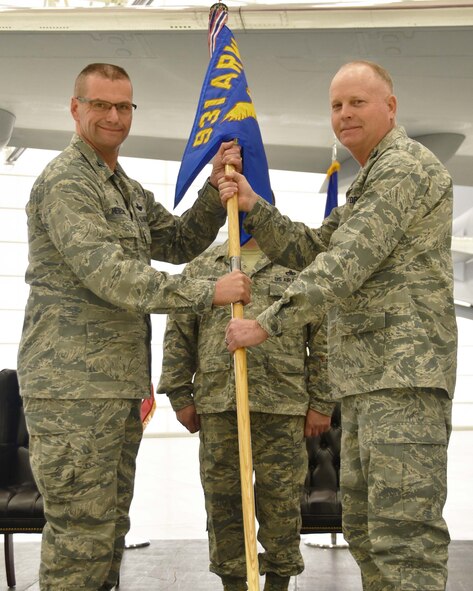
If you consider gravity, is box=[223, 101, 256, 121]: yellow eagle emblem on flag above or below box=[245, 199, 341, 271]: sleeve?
above

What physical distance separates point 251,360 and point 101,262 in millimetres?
959

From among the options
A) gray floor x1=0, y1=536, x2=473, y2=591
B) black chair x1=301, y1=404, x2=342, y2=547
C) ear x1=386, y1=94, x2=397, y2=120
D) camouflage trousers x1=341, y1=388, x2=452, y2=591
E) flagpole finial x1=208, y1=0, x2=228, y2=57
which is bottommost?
gray floor x1=0, y1=536, x2=473, y2=591

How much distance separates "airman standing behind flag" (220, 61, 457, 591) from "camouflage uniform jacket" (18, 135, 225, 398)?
0.99 ft

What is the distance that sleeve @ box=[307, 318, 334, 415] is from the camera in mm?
3311

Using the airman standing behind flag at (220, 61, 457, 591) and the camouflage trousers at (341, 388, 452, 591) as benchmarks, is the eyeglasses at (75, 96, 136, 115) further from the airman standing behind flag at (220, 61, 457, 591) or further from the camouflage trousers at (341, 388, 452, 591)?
the camouflage trousers at (341, 388, 452, 591)

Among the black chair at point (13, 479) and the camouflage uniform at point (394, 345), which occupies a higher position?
the camouflage uniform at point (394, 345)

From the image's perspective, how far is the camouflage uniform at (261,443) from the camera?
10.5 ft

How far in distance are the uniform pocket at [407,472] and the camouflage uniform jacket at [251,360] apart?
88 cm

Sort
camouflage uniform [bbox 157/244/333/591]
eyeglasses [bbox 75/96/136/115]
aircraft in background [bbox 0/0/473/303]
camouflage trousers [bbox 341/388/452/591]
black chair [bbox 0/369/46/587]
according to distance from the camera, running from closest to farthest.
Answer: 1. camouflage trousers [bbox 341/388/452/591]
2. eyeglasses [bbox 75/96/136/115]
3. camouflage uniform [bbox 157/244/333/591]
4. black chair [bbox 0/369/46/587]
5. aircraft in background [bbox 0/0/473/303]

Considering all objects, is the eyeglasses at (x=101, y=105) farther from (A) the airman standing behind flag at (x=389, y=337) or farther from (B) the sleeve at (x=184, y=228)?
(A) the airman standing behind flag at (x=389, y=337)

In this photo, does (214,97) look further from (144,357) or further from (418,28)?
(418,28)

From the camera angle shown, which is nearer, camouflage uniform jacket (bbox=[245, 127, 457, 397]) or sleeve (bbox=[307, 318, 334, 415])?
camouflage uniform jacket (bbox=[245, 127, 457, 397])

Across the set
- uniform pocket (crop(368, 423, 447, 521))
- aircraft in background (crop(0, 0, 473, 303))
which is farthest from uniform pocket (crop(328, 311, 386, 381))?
aircraft in background (crop(0, 0, 473, 303))

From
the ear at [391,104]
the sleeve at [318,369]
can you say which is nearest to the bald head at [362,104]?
the ear at [391,104]
